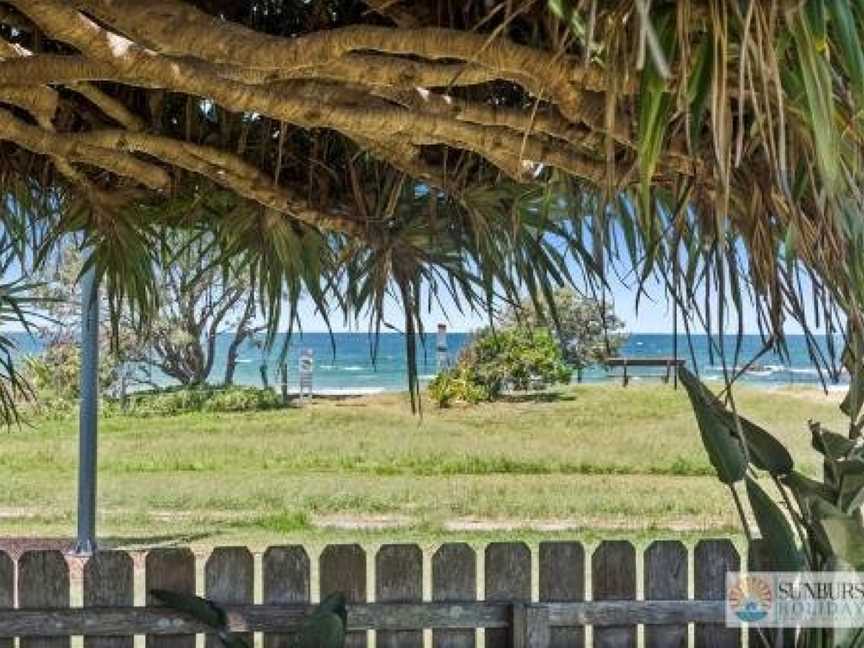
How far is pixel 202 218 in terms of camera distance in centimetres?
212

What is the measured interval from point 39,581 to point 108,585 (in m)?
0.13

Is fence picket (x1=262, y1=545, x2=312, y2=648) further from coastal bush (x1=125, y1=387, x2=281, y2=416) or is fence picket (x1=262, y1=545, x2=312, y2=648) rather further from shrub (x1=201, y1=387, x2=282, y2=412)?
shrub (x1=201, y1=387, x2=282, y2=412)

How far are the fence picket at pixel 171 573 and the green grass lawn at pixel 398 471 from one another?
532cm

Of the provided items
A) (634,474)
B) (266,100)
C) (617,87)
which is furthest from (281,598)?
(634,474)

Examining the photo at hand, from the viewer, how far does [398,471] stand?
9586 millimetres

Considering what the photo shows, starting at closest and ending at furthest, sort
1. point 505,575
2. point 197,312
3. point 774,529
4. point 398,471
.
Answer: point 774,529
point 505,575
point 197,312
point 398,471

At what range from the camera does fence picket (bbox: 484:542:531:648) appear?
83.2 inches

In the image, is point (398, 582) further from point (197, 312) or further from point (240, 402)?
point (240, 402)

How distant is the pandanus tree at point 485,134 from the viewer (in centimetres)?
87

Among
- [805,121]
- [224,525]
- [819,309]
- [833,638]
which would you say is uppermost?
[805,121]

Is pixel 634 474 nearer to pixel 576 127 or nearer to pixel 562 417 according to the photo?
pixel 562 417

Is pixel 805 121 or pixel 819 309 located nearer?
pixel 805 121

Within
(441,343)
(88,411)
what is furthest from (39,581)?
(441,343)

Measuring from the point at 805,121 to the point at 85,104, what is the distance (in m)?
1.06
